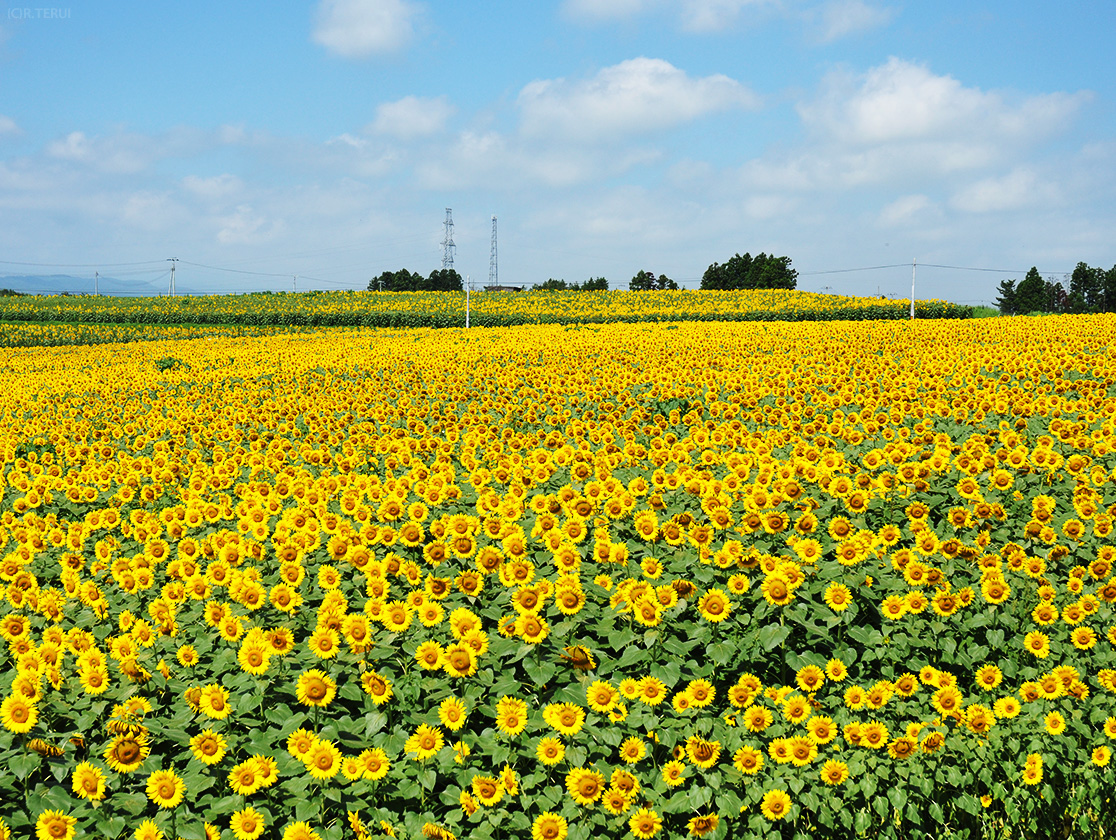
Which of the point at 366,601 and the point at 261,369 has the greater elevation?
the point at 261,369

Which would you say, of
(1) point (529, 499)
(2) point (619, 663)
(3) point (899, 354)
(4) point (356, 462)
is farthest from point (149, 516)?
(3) point (899, 354)

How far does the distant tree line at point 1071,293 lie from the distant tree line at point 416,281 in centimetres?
5977

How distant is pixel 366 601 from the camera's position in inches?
186

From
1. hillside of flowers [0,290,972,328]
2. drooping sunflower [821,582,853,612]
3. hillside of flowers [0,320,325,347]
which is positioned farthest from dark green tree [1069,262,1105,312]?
drooping sunflower [821,582,853,612]

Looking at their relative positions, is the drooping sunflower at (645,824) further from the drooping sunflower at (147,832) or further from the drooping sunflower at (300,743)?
the drooping sunflower at (147,832)

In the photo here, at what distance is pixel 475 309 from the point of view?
178 feet

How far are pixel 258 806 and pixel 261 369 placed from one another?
1656 cm

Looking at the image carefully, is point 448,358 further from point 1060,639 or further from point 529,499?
point 1060,639

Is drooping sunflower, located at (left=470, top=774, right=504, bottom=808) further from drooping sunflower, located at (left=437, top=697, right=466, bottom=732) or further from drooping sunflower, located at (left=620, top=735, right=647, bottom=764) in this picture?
drooping sunflower, located at (left=620, top=735, right=647, bottom=764)

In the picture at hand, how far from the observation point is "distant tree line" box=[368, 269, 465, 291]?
86531 mm

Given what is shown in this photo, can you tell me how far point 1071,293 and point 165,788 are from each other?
9988 cm

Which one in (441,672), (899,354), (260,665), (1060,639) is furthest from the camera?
(899,354)

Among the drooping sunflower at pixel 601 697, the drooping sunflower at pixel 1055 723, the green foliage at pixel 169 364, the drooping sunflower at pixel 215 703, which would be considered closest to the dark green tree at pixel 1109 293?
the green foliage at pixel 169 364

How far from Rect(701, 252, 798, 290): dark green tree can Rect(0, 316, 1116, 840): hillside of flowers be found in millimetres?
77804
